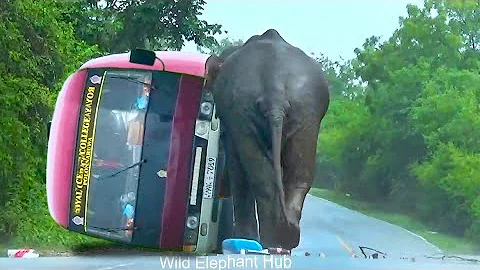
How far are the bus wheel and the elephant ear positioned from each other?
0.46 m

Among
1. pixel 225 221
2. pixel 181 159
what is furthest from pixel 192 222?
pixel 181 159

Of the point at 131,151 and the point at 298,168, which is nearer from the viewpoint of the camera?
the point at 298,168

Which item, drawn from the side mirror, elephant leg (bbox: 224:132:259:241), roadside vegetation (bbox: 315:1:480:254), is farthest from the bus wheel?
the side mirror

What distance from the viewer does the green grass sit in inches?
139

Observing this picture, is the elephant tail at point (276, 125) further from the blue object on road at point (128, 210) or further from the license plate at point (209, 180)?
the blue object on road at point (128, 210)

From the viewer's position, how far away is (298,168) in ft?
11.5

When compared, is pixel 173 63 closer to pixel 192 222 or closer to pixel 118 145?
pixel 118 145

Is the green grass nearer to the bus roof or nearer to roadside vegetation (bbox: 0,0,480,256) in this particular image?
roadside vegetation (bbox: 0,0,480,256)

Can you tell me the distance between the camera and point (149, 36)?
3.94 meters

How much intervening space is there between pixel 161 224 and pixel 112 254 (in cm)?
24

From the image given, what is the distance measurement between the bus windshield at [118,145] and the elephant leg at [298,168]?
670 mm

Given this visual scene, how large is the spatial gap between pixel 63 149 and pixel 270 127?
0.96 metres

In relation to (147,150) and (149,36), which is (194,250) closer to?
(147,150)

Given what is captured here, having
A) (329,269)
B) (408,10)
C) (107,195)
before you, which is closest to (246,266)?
(329,269)
